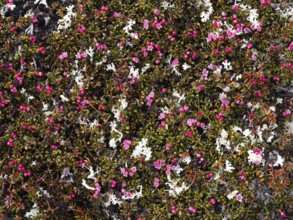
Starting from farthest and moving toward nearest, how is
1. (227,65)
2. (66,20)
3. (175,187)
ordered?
(66,20), (227,65), (175,187)

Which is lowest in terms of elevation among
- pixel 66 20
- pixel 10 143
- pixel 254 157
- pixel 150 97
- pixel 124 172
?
pixel 124 172

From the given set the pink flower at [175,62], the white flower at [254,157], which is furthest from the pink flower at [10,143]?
the white flower at [254,157]

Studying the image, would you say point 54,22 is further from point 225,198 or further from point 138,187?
point 225,198

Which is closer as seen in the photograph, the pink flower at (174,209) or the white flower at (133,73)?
the pink flower at (174,209)

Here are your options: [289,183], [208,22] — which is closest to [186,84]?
[208,22]

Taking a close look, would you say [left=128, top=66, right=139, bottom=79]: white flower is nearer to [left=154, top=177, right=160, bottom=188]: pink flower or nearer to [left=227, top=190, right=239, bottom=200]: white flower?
[left=154, top=177, right=160, bottom=188]: pink flower

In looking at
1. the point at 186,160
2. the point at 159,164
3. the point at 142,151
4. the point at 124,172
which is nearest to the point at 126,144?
the point at 142,151

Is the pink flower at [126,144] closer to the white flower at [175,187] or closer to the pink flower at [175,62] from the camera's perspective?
the white flower at [175,187]

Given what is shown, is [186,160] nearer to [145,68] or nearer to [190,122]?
[190,122]

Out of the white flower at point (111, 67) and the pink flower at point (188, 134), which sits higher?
the white flower at point (111, 67)
